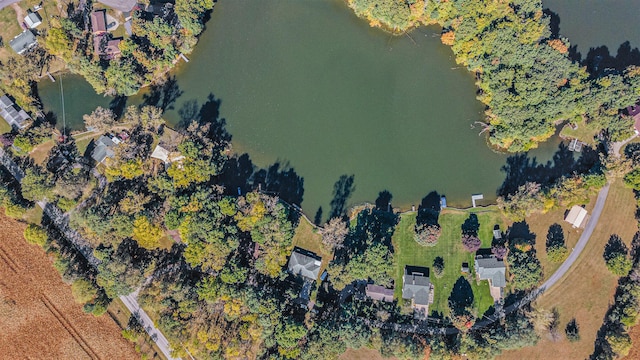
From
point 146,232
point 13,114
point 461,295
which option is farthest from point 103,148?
point 461,295

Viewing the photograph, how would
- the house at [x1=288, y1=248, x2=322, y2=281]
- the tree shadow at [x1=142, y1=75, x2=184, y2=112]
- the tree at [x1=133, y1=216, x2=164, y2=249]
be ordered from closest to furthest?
the tree at [x1=133, y1=216, x2=164, y2=249] → the house at [x1=288, y1=248, x2=322, y2=281] → the tree shadow at [x1=142, y1=75, x2=184, y2=112]

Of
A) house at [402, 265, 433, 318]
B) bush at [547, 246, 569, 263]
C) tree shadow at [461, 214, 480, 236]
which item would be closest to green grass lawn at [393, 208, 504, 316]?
tree shadow at [461, 214, 480, 236]

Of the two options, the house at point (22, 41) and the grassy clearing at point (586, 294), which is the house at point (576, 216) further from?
the house at point (22, 41)

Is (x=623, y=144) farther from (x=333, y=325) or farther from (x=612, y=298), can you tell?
(x=333, y=325)

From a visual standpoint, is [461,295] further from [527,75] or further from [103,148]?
[103,148]

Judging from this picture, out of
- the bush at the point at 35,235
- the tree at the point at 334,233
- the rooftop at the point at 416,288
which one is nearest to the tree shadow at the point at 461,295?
the rooftop at the point at 416,288

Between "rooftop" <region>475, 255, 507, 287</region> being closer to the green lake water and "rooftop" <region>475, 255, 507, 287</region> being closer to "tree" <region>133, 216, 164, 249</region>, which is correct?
the green lake water
